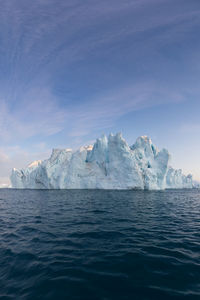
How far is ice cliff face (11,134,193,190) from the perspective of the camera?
47.0 m

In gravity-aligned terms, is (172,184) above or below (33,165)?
below

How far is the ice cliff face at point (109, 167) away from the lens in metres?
47.0

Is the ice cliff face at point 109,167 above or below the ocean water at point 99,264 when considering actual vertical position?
above

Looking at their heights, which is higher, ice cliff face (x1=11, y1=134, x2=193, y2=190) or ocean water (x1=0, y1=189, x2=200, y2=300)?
ice cliff face (x1=11, y1=134, x2=193, y2=190)

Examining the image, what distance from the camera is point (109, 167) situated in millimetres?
50156

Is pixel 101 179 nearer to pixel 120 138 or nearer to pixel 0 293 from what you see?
pixel 120 138

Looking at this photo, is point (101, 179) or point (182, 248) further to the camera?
point (101, 179)

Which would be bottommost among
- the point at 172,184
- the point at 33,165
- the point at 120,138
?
the point at 172,184

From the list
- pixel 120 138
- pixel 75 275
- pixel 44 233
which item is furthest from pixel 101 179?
pixel 75 275

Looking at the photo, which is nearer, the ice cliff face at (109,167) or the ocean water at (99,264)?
the ocean water at (99,264)

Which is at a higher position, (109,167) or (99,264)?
(109,167)

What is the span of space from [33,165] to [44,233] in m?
Result: 83.2

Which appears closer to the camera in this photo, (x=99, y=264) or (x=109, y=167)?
(x=99, y=264)

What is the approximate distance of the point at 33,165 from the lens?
278 feet
